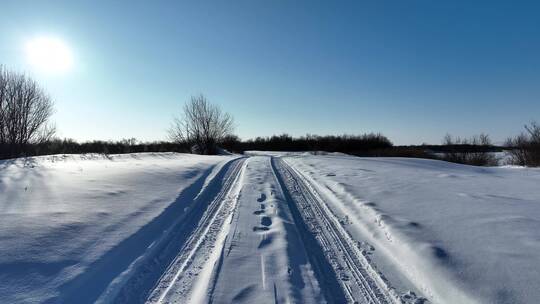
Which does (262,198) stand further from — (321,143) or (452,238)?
(321,143)

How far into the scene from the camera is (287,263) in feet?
11.4

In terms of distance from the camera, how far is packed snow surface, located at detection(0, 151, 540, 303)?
284cm

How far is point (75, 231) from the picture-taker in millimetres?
4113

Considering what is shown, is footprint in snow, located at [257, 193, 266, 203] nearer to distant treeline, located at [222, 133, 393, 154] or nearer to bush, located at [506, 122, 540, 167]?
bush, located at [506, 122, 540, 167]

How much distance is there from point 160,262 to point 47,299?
3.74 ft

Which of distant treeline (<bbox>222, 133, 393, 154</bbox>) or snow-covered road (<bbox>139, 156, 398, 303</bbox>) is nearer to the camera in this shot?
snow-covered road (<bbox>139, 156, 398, 303</bbox>)

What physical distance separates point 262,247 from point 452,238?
9.06 feet

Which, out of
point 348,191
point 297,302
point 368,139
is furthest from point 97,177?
point 368,139

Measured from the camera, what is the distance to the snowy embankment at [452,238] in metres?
2.94

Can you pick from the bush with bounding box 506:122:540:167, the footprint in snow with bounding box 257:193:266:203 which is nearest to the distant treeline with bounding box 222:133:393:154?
the bush with bounding box 506:122:540:167

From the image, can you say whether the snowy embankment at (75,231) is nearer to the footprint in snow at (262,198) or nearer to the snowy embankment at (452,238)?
the footprint in snow at (262,198)

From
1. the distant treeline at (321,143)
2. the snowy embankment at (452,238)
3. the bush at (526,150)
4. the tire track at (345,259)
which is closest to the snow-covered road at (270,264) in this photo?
the tire track at (345,259)

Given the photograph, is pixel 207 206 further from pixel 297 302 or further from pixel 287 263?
pixel 297 302

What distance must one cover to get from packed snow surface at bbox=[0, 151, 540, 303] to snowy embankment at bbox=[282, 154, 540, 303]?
0.02 metres
